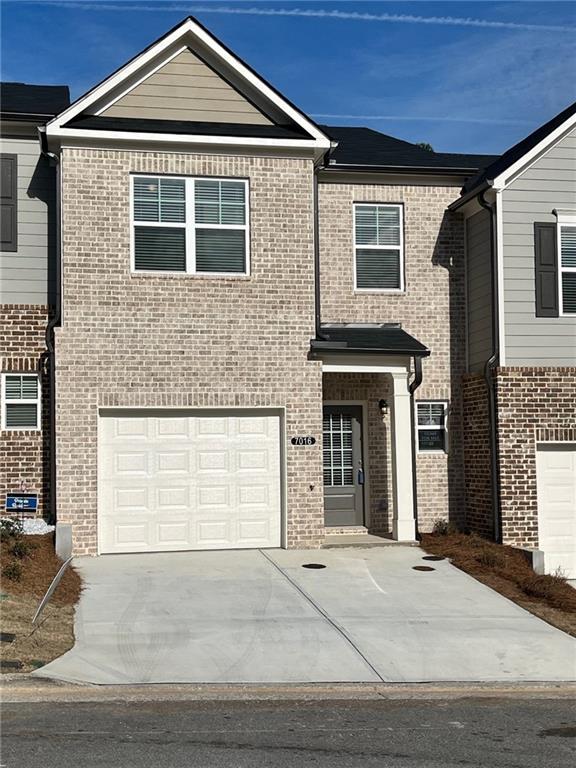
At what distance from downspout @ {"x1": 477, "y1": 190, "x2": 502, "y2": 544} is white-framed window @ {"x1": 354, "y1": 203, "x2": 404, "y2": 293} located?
1.78m

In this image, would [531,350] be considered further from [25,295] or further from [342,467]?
[25,295]

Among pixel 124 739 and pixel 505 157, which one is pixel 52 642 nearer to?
pixel 124 739

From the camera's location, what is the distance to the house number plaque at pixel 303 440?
1522 centimetres

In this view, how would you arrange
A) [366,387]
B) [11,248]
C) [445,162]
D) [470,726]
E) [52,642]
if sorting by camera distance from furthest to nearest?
[445,162] → [366,387] → [11,248] → [52,642] → [470,726]

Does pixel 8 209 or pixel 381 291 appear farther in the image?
pixel 381 291

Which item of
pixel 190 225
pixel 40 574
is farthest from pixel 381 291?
pixel 40 574

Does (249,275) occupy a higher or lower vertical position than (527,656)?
higher

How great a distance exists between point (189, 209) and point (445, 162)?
6014 mm

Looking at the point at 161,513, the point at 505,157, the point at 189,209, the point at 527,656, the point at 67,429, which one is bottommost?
the point at 527,656

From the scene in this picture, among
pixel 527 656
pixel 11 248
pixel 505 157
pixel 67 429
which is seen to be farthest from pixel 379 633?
pixel 505 157

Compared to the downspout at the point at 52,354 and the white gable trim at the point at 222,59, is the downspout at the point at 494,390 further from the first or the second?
the downspout at the point at 52,354

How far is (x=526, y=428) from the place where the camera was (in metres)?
15.9

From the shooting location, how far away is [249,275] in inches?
602

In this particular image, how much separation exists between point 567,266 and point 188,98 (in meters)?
7.06
